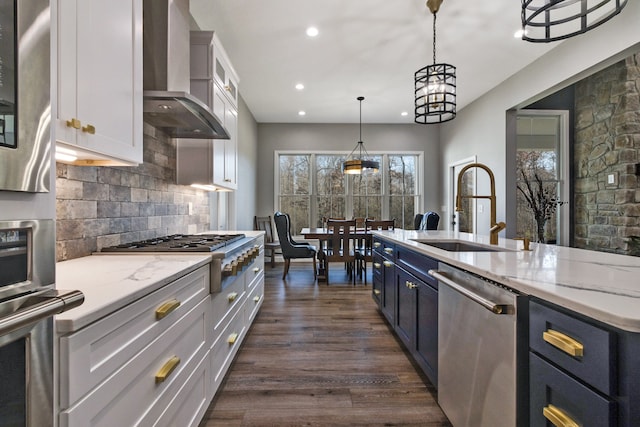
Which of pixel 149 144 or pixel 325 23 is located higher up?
pixel 325 23

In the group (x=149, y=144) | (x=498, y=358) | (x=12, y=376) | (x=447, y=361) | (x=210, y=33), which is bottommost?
(x=447, y=361)

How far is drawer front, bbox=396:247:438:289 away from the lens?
182cm

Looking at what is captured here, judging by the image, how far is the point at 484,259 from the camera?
4.69ft

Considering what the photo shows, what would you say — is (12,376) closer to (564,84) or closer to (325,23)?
(325,23)

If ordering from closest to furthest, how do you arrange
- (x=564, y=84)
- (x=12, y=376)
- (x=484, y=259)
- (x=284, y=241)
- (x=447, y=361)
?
1. (x=12, y=376)
2. (x=484, y=259)
3. (x=447, y=361)
4. (x=564, y=84)
5. (x=284, y=241)

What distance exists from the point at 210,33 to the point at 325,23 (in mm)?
1275

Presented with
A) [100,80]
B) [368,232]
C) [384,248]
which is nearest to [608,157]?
[368,232]

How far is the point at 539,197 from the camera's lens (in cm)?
474

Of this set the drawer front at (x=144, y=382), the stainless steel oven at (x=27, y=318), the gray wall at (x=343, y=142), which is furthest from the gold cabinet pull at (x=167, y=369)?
the gray wall at (x=343, y=142)

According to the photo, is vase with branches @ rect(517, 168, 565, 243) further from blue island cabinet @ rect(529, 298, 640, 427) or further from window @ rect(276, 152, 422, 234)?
blue island cabinet @ rect(529, 298, 640, 427)

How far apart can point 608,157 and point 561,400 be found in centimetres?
465

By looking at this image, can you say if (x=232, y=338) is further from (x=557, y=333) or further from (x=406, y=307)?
(x=557, y=333)

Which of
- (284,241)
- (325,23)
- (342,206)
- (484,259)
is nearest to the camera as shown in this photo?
(484,259)

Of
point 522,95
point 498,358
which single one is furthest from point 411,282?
point 522,95
